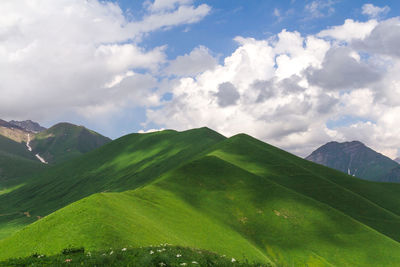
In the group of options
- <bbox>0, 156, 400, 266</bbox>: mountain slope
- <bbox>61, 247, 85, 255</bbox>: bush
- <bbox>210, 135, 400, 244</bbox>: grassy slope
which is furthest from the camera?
<bbox>210, 135, 400, 244</bbox>: grassy slope

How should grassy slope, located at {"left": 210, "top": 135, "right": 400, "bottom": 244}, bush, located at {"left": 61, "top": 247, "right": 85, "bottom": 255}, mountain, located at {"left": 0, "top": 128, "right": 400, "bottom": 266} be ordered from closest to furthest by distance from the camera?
bush, located at {"left": 61, "top": 247, "right": 85, "bottom": 255}, mountain, located at {"left": 0, "top": 128, "right": 400, "bottom": 266}, grassy slope, located at {"left": 210, "top": 135, "right": 400, "bottom": 244}

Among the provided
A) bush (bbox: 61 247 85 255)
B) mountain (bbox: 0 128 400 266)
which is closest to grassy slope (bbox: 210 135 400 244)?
mountain (bbox: 0 128 400 266)

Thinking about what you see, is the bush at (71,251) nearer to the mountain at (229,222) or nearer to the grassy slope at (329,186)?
Answer: the mountain at (229,222)

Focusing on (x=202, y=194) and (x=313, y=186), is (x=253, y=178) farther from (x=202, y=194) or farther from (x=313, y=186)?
(x=313, y=186)

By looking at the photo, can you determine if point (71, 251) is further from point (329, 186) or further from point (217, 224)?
point (329, 186)

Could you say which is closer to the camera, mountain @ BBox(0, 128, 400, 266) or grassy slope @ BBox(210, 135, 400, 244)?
mountain @ BBox(0, 128, 400, 266)

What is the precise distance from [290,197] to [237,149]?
79426 millimetres

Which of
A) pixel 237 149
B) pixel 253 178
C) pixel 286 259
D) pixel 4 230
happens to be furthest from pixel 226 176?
pixel 4 230

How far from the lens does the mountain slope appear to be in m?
44.7

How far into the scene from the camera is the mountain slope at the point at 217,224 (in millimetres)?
44656

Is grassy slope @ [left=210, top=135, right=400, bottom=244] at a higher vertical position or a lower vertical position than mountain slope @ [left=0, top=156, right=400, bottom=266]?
higher

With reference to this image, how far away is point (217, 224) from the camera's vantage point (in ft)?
265

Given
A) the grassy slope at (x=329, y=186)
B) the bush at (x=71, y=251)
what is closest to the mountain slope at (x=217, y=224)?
the bush at (x=71, y=251)

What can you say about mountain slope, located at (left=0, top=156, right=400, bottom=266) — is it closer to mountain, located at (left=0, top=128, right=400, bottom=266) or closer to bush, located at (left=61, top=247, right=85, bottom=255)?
mountain, located at (left=0, top=128, right=400, bottom=266)
